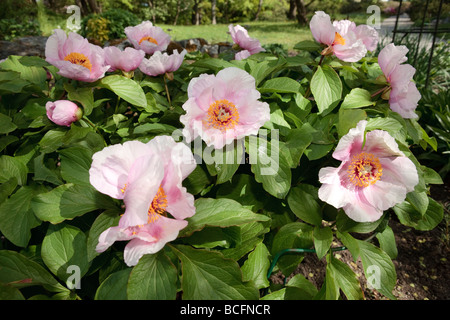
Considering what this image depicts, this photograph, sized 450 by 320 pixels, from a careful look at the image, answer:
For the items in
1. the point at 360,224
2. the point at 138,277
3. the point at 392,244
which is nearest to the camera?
the point at 138,277

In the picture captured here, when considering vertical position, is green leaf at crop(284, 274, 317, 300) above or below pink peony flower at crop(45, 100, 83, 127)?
below

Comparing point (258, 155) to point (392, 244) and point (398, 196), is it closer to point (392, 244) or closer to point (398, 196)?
point (398, 196)

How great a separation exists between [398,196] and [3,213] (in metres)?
0.95

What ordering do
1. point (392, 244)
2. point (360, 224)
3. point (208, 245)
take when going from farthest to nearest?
point (392, 244)
point (360, 224)
point (208, 245)

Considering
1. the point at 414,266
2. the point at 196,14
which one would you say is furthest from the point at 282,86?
the point at 196,14

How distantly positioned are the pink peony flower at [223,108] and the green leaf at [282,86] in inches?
5.1

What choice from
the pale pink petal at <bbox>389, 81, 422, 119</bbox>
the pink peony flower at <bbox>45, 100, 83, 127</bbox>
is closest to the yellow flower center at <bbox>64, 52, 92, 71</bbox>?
the pink peony flower at <bbox>45, 100, 83, 127</bbox>

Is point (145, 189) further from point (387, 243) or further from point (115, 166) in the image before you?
point (387, 243)

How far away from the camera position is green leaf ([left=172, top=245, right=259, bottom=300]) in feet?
2.14

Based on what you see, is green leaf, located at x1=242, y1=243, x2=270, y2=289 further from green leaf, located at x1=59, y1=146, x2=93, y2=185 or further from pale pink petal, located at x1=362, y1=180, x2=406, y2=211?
green leaf, located at x1=59, y1=146, x2=93, y2=185

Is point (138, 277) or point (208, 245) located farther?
point (208, 245)

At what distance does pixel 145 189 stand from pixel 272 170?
1.13 feet

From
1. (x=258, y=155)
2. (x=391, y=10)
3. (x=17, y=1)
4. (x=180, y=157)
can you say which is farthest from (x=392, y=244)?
(x=391, y=10)

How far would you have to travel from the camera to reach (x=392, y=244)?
1.05 m
